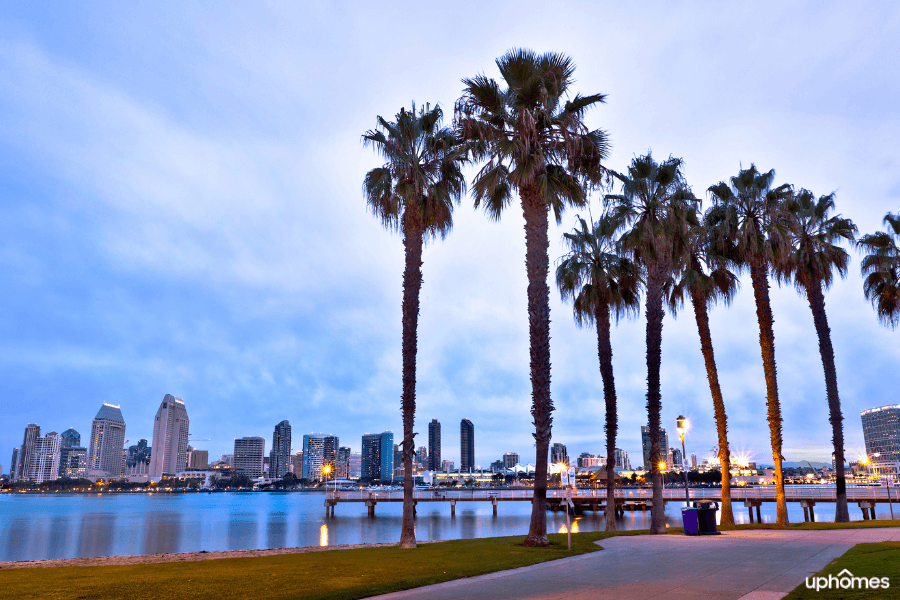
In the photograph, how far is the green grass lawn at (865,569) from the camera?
336 inches

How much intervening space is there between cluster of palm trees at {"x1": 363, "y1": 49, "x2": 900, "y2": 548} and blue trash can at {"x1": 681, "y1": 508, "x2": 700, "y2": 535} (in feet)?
5.07

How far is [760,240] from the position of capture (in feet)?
92.6

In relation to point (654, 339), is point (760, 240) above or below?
above

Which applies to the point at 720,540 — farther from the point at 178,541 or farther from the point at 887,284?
the point at 178,541

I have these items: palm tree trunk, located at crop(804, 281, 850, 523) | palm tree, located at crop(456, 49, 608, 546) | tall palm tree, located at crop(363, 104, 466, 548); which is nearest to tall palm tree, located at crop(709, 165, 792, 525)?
palm tree trunk, located at crop(804, 281, 850, 523)

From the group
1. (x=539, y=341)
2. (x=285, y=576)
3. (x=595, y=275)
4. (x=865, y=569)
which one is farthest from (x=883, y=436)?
(x=285, y=576)

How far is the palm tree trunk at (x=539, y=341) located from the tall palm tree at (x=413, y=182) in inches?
139

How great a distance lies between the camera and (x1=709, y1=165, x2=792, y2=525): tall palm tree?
28.1 m

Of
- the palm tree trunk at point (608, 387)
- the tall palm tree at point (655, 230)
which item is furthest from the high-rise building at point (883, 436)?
the tall palm tree at point (655, 230)

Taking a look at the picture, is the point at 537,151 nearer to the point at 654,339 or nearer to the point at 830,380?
the point at 654,339

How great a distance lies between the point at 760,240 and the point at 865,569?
795 inches

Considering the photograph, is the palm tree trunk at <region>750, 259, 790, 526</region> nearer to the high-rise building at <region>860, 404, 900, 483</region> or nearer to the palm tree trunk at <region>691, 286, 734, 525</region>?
the palm tree trunk at <region>691, 286, 734, 525</region>

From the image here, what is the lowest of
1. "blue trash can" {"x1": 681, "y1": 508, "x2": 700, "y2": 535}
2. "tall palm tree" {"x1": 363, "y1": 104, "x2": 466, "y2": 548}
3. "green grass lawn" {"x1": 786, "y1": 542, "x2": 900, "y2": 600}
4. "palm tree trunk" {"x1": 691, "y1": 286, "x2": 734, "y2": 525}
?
"blue trash can" {"x1": 681, "y1": 508, "x2": 700, "y2": 535}

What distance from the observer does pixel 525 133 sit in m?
21.3
